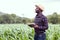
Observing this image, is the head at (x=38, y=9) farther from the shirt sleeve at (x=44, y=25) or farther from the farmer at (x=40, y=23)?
the shirt sleeve at (x=44, y=25)

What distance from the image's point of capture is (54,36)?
10.7 m

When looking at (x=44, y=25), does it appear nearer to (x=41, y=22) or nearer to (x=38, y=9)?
(x=41, y=22)

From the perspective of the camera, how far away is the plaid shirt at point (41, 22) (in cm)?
579

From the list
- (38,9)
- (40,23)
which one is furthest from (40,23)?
(38,9)

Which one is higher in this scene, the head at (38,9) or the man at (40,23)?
the head at (38,9)

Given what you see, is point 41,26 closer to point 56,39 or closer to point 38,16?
point 38,16

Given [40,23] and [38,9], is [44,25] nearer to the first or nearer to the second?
[40,23]

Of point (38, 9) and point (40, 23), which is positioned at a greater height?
point (38, 9)

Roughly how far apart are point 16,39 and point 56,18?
138ft

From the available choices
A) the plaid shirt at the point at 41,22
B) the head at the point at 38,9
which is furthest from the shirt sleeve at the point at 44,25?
the head at the point at 38,9

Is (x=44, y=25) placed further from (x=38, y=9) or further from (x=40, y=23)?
(x=38, y=9)

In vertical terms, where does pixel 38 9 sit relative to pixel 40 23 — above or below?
above

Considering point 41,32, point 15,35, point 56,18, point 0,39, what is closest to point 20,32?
point 15,35

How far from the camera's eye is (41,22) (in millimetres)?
5844
